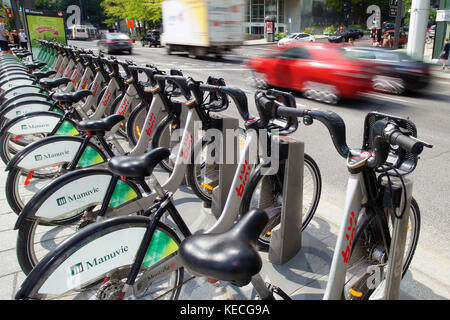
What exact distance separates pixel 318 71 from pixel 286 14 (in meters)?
52.5

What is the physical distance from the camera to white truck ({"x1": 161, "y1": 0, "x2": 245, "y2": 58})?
20.6 m

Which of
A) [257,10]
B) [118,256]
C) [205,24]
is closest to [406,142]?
[118,256]

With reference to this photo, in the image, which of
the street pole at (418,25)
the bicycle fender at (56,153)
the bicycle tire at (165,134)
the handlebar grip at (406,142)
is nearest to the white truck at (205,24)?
the street pole at (418,25)

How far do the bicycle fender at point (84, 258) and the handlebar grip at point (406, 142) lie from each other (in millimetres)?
1372

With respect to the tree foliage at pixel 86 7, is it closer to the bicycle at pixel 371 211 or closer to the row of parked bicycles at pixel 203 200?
the row of parked bicycles at pixel 203 200

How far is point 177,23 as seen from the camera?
955 inches

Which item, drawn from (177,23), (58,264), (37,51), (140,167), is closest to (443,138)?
(140,167)

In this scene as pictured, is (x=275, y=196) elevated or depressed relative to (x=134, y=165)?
depressed

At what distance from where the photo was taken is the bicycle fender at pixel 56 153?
317 cm

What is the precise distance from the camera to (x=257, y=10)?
53.3 metres

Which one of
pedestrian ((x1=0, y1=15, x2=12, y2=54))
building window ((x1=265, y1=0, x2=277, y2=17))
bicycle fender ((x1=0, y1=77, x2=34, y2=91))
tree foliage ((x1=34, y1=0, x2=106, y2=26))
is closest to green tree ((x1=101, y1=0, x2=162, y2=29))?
building window ((x1=265, y1=0, x2=277, y2=17))

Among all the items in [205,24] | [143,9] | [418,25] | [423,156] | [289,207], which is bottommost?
[423,156]

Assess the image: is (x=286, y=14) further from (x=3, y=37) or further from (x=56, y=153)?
(x=56, y=153)

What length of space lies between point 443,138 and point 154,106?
5329 millimetres
